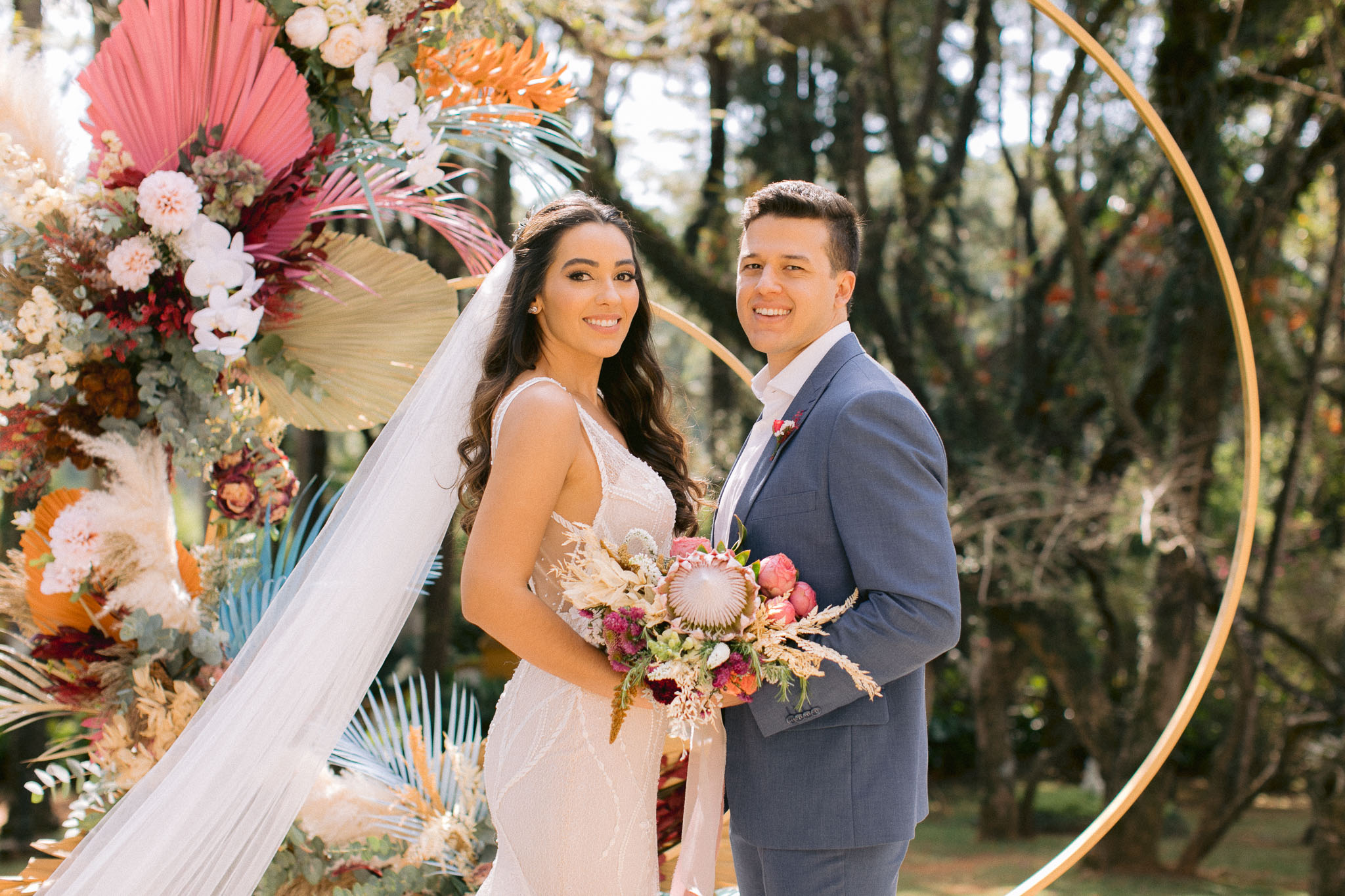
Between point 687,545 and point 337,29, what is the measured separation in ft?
5.49

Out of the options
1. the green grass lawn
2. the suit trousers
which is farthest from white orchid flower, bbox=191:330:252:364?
the green grass lawn

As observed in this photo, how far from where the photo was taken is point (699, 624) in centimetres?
213

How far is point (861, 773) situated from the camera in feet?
7.77

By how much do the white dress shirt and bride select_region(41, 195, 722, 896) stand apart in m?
0.16

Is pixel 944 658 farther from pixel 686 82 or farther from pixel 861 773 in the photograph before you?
pixel 861 773

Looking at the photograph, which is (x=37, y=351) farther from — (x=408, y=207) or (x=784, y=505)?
(x=784, y=505)

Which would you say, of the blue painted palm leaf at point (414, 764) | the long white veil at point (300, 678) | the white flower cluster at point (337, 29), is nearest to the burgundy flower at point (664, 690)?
the long white veil at point (300, 678)

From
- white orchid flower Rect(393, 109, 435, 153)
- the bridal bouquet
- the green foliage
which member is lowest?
the green foliage

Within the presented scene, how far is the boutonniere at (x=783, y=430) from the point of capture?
251 cm

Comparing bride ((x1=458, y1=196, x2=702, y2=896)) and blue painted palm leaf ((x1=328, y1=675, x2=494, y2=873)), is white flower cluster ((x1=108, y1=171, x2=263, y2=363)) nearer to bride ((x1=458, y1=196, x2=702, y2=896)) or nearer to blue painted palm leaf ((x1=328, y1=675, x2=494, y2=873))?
bride ((x1=458, y1=196, x2=702, y2=896))

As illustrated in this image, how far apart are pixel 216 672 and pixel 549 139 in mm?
1983

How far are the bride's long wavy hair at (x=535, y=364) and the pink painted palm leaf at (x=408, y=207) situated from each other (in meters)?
0.53

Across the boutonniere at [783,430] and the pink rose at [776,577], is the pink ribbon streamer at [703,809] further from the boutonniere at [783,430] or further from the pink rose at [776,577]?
the boutonniere at [783,430]

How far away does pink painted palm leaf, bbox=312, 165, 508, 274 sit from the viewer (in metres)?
3.12
